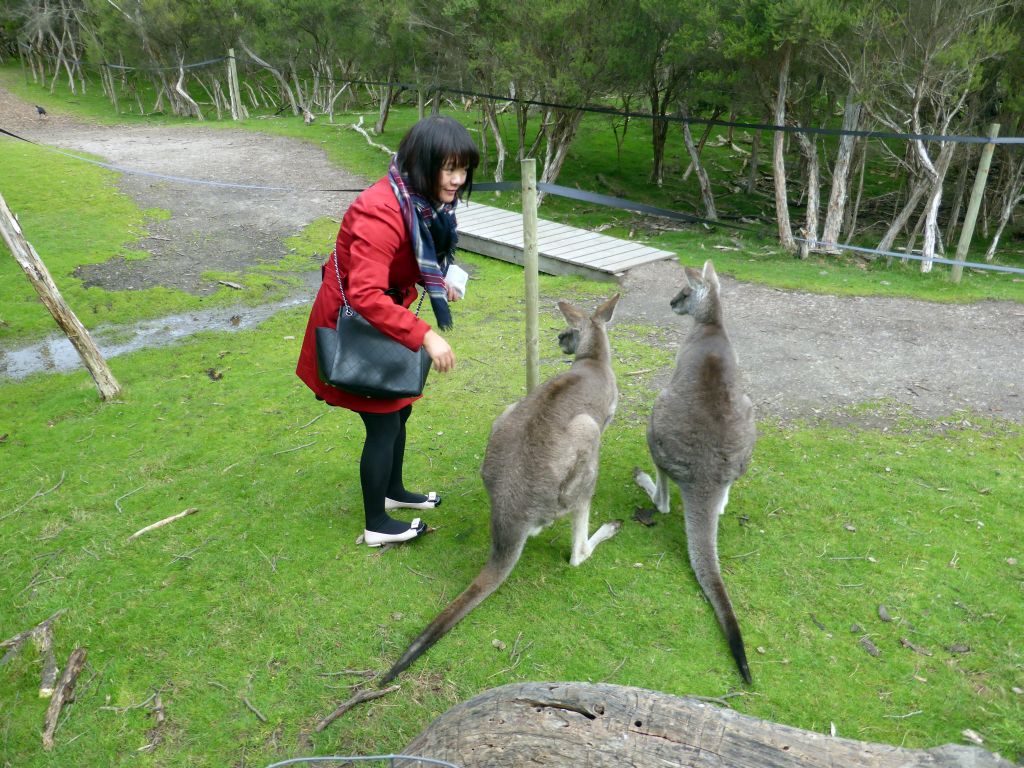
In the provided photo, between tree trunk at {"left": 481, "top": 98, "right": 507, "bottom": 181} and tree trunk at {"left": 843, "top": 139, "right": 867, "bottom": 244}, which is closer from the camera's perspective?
tree trunk at {"left": 843, "top": 139, "right": 867, "bottom": 244}

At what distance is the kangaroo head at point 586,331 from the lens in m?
3.82

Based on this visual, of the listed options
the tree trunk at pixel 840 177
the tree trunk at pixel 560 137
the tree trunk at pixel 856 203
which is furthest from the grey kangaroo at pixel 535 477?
the tree trunk at pixel 856 203

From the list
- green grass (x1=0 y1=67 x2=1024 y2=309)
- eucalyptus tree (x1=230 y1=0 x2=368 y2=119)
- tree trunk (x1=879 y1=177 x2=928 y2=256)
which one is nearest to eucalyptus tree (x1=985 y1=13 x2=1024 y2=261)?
green grass (x1=0 y1=67 x2=1024 y2=309)

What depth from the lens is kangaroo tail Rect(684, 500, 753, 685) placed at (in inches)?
108

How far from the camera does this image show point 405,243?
8.66ft

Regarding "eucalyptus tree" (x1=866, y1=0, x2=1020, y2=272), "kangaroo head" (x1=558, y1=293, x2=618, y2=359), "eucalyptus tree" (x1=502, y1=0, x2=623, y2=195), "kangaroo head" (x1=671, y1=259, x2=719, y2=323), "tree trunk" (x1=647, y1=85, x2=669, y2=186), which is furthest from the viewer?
"tree trunk" (x1=647, y1=85, x2=669, y2=186)

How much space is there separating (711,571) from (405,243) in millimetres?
1906

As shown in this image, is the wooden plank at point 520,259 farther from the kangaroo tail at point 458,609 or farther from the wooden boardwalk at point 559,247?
the kangaroo tail at point 458,609

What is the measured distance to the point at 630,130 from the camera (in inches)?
653

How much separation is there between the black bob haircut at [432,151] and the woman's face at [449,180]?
0.01m

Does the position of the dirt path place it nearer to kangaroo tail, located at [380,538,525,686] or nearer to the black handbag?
kangaroo tail, located at [380,538,525,686]

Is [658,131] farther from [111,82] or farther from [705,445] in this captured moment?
[111,82]

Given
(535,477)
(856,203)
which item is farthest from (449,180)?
(856,203)

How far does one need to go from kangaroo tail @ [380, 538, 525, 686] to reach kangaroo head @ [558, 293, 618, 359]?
1300 mm
